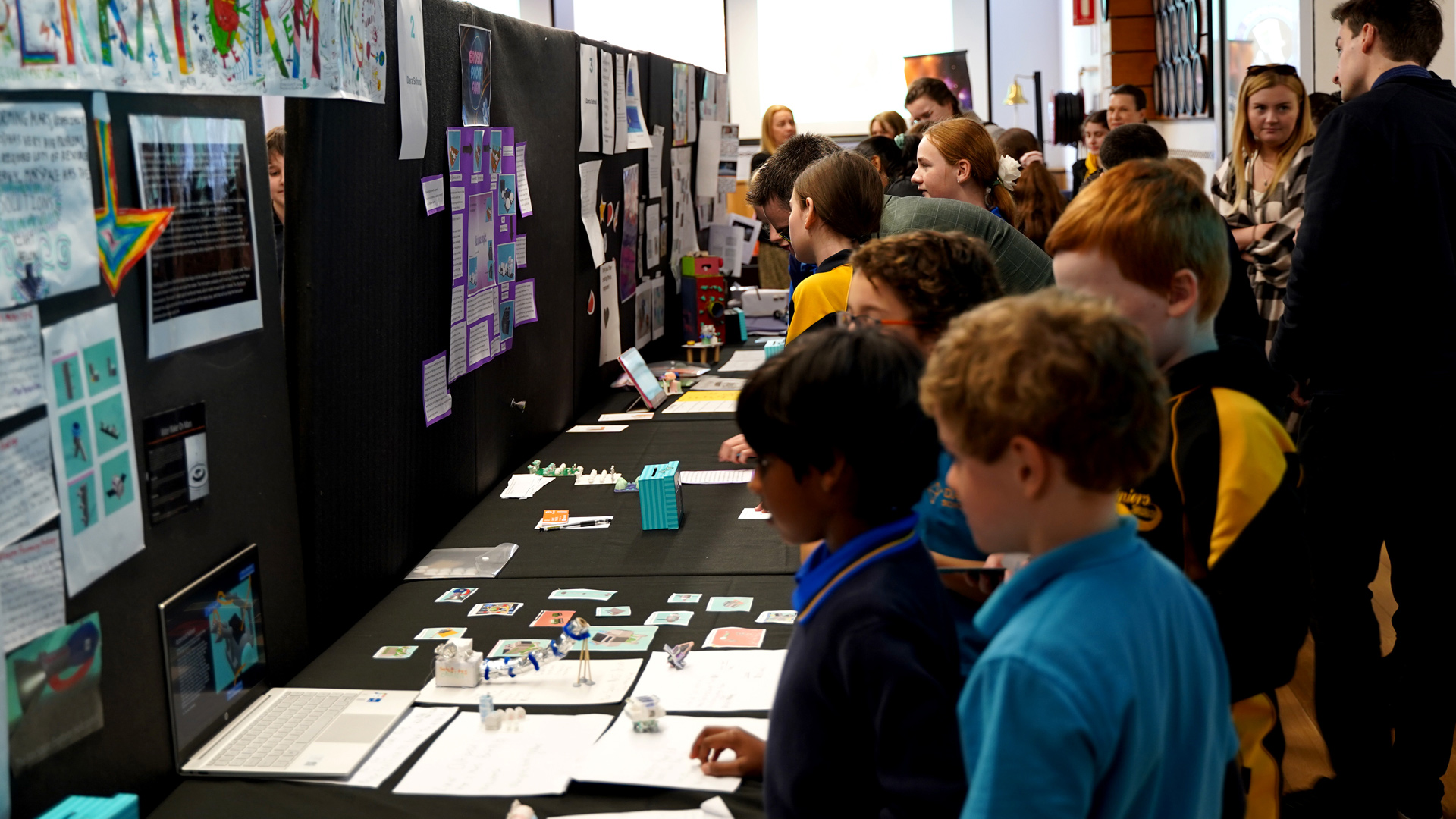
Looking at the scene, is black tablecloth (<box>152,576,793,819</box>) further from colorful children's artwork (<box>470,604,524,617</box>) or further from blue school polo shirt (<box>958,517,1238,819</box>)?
blue school polo shirt (<box>958,517,1238,819</box>)

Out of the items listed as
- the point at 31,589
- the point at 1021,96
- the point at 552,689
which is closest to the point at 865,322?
the point at 552,689

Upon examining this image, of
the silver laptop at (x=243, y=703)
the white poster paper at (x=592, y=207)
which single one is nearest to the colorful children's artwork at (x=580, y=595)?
the silver laptop at (x=243, y=703)

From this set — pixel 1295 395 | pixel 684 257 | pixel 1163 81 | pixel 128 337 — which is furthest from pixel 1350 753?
pixel 1163 81

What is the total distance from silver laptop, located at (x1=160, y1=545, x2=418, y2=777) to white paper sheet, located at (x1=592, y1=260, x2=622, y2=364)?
252cm

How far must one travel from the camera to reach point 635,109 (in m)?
4.64

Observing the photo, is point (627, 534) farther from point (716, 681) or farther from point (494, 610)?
point (716, 681)

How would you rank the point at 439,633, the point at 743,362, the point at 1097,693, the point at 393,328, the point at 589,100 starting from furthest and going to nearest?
1. the point at 743,362
2. the point at 589,100
3. the point at 393,328
4. the point at 439,633
5. the point at 1097,693

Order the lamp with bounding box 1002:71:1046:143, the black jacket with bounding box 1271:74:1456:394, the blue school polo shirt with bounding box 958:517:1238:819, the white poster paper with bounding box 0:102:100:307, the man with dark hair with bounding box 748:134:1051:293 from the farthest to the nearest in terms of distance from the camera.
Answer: the lamp with bounding box 1002:71:1046:143
the man with dark hair with bounding box 748:134:1051:293
the black jacket with bounding box 1271:74:1456:394
the white poster paper with bounding box 0:102:100:307
the blue school polo shirt with bounding box 958:517:1238:819

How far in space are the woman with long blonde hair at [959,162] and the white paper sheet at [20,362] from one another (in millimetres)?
2343

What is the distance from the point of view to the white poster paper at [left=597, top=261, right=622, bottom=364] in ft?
14.1

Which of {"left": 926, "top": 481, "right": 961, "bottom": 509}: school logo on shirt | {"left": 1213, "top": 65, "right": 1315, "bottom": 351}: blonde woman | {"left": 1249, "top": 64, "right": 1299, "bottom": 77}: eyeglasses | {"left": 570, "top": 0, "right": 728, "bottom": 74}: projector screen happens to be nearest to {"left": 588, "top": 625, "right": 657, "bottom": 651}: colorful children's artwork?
{"left": 926, "top": 481, "right": 961, "bottom": 509}: school logo on shirt

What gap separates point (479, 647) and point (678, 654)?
0.36 meters

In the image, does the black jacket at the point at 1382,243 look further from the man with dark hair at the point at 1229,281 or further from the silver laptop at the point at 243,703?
the silver laptop at the point at 243,703

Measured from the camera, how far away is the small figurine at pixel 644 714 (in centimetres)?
164
